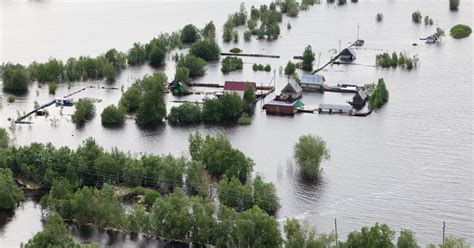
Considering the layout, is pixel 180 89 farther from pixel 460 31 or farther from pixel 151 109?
pixel 460 31

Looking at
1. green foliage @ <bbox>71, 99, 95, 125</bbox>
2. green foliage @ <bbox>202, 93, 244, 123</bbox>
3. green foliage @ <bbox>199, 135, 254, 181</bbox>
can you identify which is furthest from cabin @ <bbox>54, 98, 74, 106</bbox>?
green foliage @ <bbox>199, 135, 254, 181</bbox>

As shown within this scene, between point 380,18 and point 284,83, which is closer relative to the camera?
point 284,83

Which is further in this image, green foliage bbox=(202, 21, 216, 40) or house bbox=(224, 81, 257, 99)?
green foliage bbox=(202, 21, 216, 40)

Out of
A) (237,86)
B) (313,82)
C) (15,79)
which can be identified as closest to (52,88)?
(15,79)

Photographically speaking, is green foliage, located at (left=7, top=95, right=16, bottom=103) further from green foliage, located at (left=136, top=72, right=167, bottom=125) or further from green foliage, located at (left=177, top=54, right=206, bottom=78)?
green foliage, located at (left=177, top=54, right=206, bottom=78)

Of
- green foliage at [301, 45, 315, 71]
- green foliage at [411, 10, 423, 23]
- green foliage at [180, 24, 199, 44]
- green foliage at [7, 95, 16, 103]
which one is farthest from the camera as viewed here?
green foliage at [411, 10, 423, 23]

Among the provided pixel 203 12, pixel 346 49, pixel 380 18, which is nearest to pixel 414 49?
pixel 346 49

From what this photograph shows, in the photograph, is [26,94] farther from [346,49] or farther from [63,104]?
[346,49]
